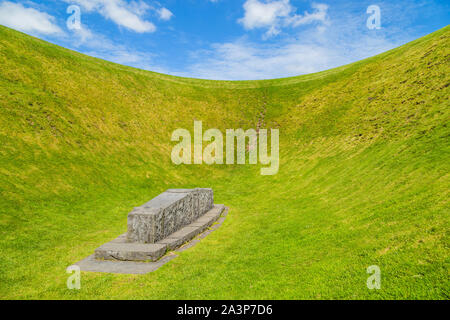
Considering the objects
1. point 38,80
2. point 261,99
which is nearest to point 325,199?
point 38,80

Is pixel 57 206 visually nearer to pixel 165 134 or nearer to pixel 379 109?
pixel 165 134

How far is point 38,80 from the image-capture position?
25516mm

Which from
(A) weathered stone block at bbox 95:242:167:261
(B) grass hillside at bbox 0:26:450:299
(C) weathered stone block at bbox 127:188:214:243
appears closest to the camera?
(B) grass hillside at bbox 0:26:450:299

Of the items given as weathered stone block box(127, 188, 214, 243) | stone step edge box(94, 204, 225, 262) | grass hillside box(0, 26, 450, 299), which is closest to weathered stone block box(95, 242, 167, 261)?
stone step edge box(94, 204, 225, 262)

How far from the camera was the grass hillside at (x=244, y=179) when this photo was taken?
7617 mm

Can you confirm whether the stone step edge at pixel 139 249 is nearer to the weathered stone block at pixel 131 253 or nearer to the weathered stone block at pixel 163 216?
the weathered stone block at pixel 131 253

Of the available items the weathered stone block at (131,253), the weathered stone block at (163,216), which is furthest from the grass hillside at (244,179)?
the weathered stone block at (163,216)

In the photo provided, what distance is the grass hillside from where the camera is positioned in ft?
25.0

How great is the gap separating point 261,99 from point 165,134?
65.3ft

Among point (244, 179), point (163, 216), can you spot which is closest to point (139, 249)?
point (163, 216)

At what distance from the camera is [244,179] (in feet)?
92.6

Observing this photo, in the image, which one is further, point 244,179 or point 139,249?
point 244,179

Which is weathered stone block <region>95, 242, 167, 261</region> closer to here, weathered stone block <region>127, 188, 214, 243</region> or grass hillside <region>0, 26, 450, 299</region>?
weathered stone block <region>127, 188, 214, 243</region>

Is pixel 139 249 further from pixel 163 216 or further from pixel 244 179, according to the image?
pixel 244 179
